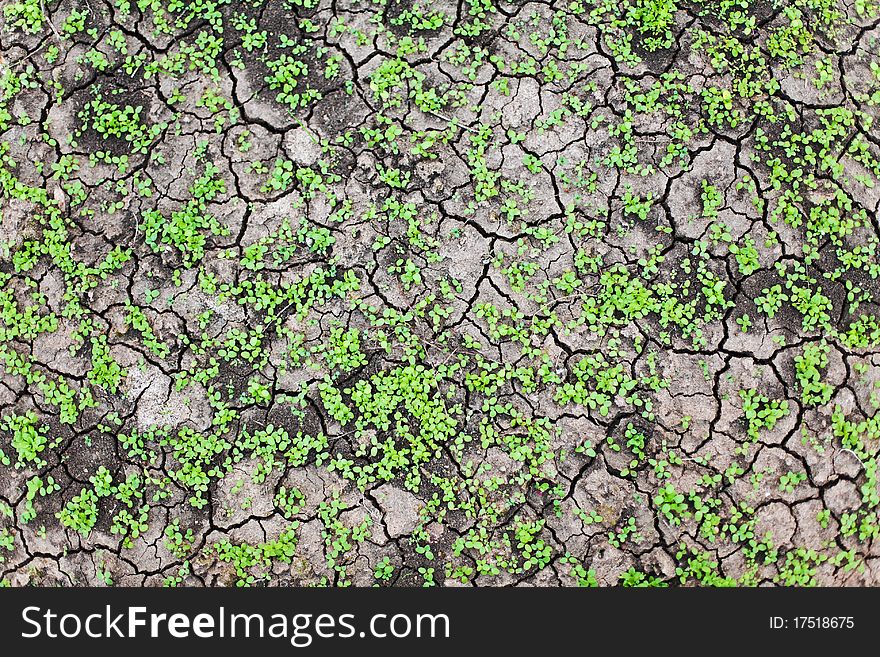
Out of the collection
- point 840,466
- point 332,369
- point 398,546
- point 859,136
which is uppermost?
point 859,136

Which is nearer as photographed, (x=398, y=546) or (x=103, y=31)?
(x=398, y=546)

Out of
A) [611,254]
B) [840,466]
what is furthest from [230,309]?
[840,466]

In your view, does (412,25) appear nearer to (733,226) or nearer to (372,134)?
(372,134)

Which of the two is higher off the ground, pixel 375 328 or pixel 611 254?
pixel 611 254

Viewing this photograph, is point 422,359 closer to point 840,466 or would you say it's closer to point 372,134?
point 372,134

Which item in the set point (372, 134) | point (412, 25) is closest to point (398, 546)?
point (372, 134)

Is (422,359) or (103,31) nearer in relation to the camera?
(422,359)
